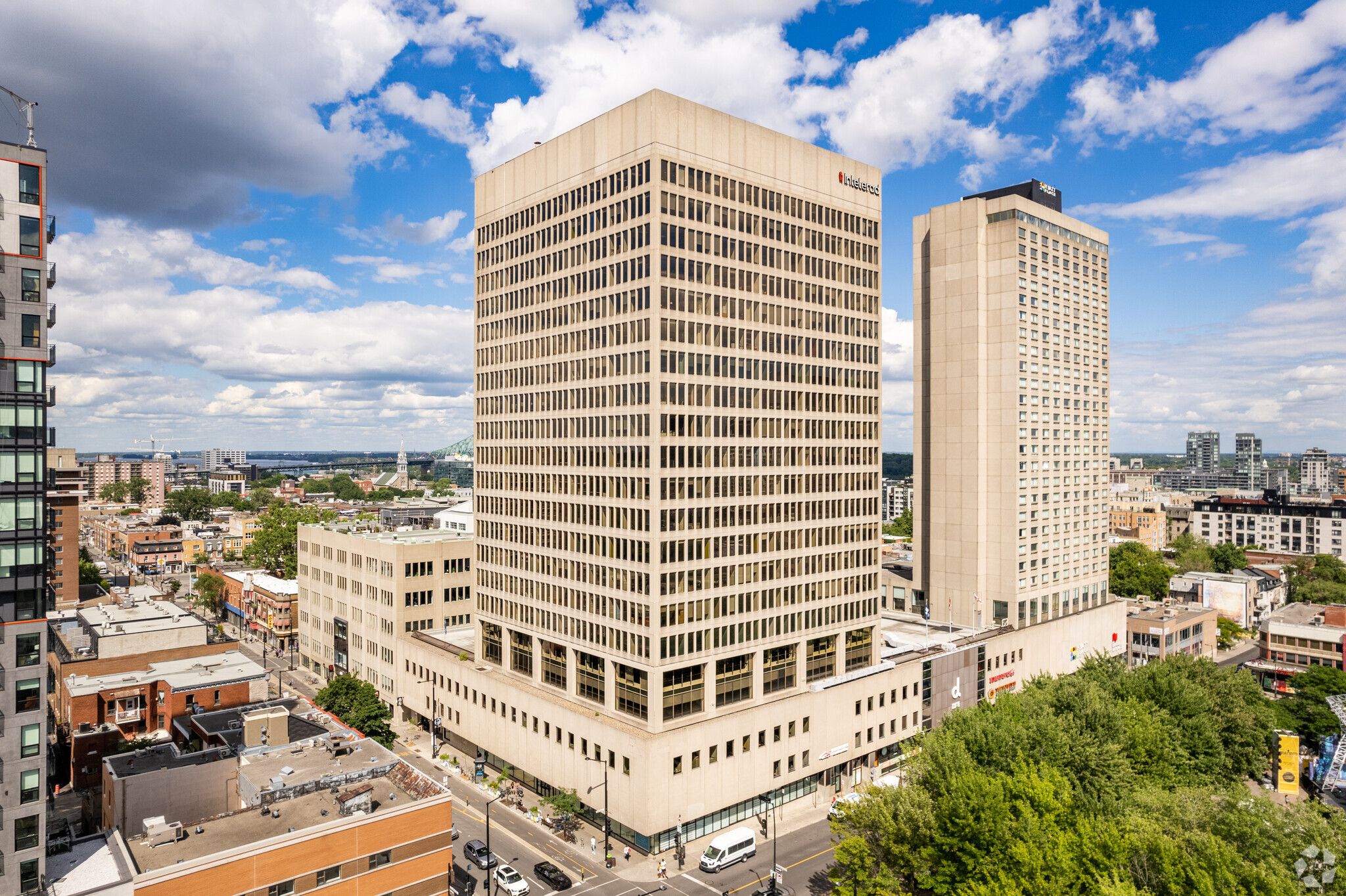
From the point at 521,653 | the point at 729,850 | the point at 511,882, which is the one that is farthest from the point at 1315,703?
the point at 511,882

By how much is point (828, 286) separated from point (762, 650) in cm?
4188

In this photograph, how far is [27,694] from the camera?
4353 cm

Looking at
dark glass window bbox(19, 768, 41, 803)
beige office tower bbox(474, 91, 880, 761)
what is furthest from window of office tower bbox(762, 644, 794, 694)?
dark glass window bbox(19, 768, 41, 803)

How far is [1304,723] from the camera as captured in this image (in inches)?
3782

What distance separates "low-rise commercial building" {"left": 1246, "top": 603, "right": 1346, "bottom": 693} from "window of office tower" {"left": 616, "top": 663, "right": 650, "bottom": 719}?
101659mm

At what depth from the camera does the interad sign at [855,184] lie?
90.4 meters

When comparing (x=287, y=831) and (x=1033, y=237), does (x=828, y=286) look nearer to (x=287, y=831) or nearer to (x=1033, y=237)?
(x=1033, y=237)

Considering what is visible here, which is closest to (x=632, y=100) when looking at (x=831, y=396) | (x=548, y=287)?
(x=548, y=287)

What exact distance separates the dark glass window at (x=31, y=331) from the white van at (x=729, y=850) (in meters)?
62.5

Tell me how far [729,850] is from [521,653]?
113ft

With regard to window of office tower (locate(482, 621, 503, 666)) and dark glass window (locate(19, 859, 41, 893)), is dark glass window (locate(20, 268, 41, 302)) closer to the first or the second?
dark glass window (locate(19, 859, 41, 893))

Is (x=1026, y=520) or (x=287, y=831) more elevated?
(x=1026, y=520)

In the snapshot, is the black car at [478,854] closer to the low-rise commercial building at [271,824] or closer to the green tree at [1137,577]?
the low-rise commercial building at [271,824]

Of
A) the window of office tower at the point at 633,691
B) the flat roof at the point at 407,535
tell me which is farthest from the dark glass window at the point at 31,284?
the flat roof at the point at 407,535
